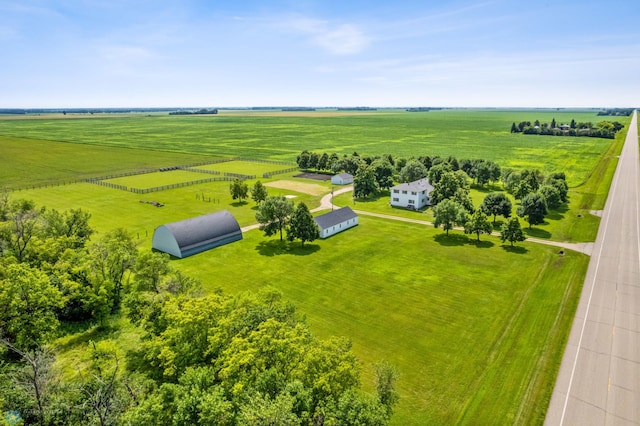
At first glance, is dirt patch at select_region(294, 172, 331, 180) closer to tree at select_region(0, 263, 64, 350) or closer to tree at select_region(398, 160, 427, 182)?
tree at select_region(398, 160, 427, 182)

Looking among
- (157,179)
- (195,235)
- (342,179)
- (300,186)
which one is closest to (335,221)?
(195,235)

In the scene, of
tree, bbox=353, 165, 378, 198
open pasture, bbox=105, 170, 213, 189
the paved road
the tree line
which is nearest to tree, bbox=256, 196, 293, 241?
the tree line

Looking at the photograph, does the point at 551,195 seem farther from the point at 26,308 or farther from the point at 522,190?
the point at 26,308

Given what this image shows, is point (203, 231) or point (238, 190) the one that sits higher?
point (238, 190)

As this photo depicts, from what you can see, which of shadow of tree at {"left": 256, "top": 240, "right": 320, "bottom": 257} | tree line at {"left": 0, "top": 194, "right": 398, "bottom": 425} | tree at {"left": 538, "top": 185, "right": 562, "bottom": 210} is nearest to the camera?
tree line at {"left": 0, "top": 194, "right": 398, "bottom": 425}

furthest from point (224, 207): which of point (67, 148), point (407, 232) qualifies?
point (67, 148)

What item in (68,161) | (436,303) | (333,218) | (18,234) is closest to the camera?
(18,234)

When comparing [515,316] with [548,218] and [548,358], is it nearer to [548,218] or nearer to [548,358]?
[548,358]
